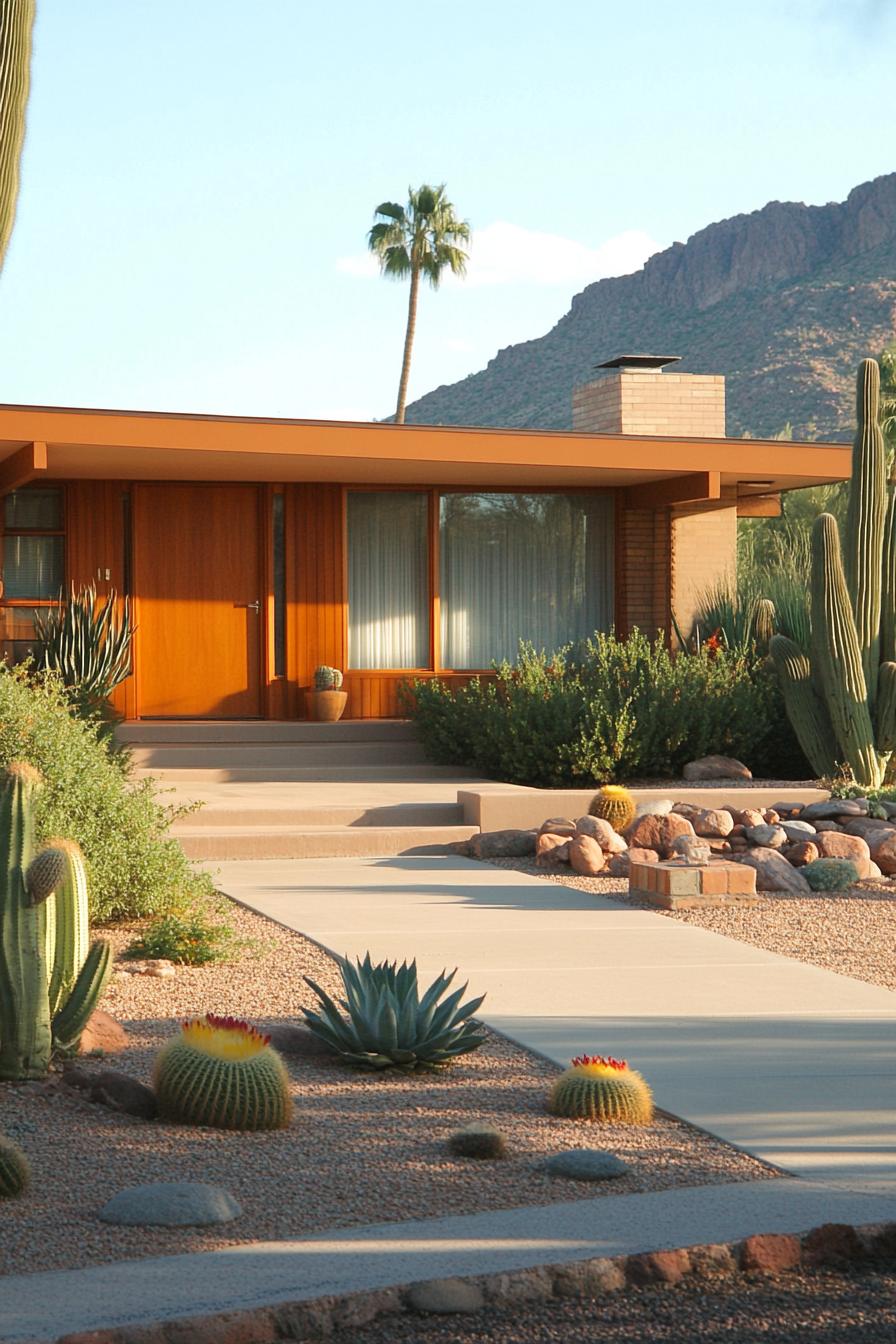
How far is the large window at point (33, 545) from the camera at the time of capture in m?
16.9

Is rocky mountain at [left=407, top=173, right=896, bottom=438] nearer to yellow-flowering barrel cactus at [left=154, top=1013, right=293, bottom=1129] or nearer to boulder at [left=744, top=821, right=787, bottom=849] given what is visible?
boulder at [left=744, top=821, right=787, bottom=849]

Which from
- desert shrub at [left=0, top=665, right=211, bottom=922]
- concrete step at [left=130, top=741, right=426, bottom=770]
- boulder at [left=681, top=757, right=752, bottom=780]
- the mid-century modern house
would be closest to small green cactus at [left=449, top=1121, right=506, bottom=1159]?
desert shrub at [left=0, top=665, right=211, bottom=922]

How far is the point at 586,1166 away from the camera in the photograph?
4723mm

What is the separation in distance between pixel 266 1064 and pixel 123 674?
1081 centimetres

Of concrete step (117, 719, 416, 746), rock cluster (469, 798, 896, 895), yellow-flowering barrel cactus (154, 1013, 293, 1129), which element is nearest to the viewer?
yellow-flowering barrel cactus (154, 1013, 293, 1129)

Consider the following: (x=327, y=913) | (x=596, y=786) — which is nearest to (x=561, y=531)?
(x=596, y=786)

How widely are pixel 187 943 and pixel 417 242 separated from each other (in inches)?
1407

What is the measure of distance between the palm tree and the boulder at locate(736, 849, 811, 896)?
3205cm

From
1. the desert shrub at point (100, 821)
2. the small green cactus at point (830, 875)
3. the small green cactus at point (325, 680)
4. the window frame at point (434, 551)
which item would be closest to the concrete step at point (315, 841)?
the desert shrub at point (100, 821)

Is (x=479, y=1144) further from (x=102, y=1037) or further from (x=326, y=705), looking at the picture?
(x=326, y=705)

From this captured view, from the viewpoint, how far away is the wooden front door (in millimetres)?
17250

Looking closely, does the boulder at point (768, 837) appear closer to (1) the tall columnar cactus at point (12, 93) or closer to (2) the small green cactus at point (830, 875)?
(2) the small green cactus at point (830, 875)

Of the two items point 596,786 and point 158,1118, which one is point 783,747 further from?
point 158,1118

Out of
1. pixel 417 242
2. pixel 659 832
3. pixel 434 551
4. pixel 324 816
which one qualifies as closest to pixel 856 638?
pixel 659 832
